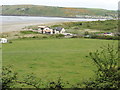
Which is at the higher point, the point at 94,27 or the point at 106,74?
the point at 94,27

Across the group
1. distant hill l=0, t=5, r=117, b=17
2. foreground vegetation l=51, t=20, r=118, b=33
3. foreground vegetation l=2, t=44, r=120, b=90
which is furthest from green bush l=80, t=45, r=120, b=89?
distant hill l=0, t=5, r=117, b=17

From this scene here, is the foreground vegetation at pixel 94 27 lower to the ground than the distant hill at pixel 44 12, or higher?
lower

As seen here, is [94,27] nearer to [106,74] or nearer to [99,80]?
[106,74]

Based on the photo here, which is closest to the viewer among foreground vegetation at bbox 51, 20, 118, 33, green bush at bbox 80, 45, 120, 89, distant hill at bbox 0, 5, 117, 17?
green bush at bbox 80, 45, 120, 89

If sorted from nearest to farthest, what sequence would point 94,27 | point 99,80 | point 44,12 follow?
point 99,80, point 94,27, point 44,12

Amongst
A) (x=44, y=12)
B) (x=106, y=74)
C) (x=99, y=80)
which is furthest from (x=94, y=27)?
(x=44, y=12)

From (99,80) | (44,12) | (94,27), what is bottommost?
(99,80)

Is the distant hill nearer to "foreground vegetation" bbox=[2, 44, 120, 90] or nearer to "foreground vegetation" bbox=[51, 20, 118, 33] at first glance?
"foreground vegetation" bbox=[51, 20, 118, 33]

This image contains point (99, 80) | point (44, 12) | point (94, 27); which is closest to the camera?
point (99, 80)

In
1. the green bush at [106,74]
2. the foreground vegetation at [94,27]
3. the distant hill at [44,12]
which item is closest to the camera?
the green bush at [106,74]

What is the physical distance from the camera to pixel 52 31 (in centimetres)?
4747

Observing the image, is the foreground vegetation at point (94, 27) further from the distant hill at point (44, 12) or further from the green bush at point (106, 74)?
the distant hill at point (44, 12)

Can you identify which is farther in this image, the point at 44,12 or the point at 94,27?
the point at 44,12

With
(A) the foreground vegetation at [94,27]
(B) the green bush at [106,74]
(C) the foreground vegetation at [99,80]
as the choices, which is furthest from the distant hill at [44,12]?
(C) the foreground vegetation at [99,80]
